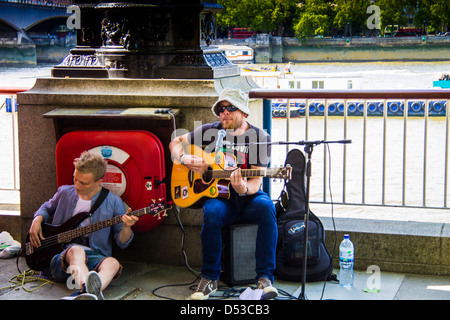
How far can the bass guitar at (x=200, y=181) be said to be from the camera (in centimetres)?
423

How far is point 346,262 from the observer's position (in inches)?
178

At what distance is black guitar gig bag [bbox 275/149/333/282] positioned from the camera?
4410 millimetres

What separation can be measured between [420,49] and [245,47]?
58.3 feet

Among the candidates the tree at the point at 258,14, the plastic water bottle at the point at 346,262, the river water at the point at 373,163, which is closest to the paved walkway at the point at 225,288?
the plastic water bottle at the point at 346,262

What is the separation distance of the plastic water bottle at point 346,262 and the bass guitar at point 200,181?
34.4 inches

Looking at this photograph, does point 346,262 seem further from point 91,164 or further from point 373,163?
point 373,163

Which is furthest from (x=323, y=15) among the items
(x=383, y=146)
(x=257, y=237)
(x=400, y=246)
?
(x=257, y=237)

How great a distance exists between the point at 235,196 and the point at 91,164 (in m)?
0.93

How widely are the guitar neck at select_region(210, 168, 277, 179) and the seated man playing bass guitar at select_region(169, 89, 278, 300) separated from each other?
2 cm

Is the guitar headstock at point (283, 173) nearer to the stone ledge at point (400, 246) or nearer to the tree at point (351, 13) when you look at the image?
the stone ledge at point (400, 246)

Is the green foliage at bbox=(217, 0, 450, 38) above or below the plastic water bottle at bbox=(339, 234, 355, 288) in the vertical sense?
above

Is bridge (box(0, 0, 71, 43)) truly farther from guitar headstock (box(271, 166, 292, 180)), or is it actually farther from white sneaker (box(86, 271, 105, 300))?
guitar headstock (box(271, 166, 292, 180))

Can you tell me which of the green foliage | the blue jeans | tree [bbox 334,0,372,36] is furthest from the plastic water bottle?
tree [bbox 334,0,372,36]

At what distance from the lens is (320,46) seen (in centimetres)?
7256
